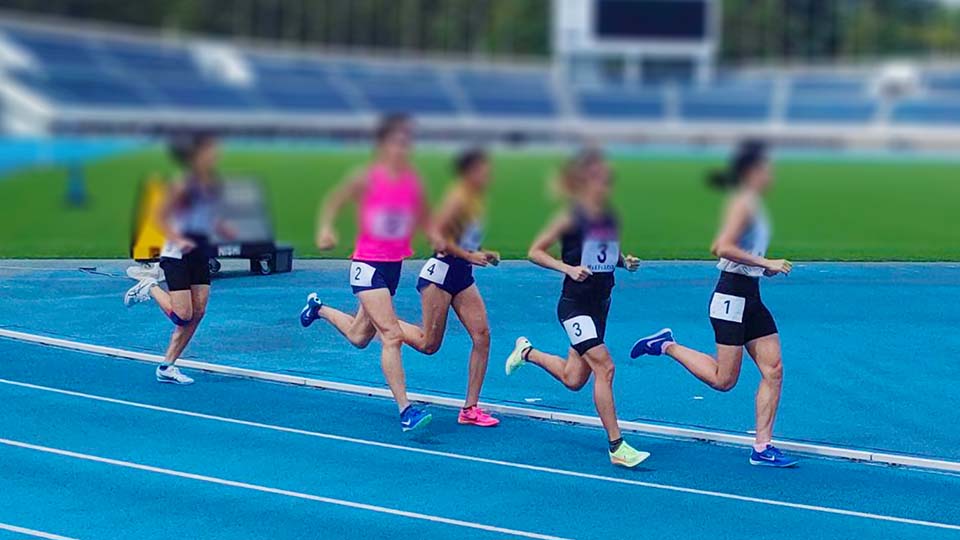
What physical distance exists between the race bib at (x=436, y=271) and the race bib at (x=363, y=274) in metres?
0.49

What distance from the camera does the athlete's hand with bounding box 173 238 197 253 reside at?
872cm

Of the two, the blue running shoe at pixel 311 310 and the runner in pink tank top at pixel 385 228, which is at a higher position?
the runner in pink tank top at pixel 385 228

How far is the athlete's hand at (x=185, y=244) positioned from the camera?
872 cm

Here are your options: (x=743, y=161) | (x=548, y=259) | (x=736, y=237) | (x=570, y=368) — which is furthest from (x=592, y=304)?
(x=743, y=161)

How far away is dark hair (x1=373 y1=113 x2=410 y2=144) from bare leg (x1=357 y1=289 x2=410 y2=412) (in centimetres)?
140

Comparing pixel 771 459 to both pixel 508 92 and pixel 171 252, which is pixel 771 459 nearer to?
pixel 171 252

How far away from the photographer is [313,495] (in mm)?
7785

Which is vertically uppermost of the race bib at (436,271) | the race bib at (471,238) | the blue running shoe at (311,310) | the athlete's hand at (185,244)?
the race bib at (471,238)

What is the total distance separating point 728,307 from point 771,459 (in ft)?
3.07

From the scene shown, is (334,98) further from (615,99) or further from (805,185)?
(805,185)

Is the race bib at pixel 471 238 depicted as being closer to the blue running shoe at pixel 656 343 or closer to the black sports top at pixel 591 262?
the black sports top at pixel 591 262

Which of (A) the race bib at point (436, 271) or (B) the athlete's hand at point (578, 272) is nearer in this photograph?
(B) the athlete's hand at point (578, 272)

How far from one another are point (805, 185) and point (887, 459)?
34635 mm

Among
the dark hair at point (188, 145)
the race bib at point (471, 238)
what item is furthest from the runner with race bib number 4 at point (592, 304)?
the dark hair at point (188, 145)
